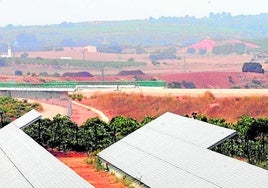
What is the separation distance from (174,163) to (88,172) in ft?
26.9

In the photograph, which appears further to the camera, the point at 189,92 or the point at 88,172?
the point at 189,92

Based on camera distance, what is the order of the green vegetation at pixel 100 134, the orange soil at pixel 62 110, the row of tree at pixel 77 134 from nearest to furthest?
the green vegetation at pixel 100 134
the row of tree at pixel 77 134
the orange soil at pixel 62 110

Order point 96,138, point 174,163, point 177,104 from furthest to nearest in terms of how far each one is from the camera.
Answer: point 177,104
point 96,138
point 174,163

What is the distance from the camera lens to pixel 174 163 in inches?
1088

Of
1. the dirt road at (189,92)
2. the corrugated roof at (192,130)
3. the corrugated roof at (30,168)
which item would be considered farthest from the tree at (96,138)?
the dirt road at (189,92)

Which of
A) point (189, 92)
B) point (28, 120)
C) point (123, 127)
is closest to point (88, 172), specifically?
point (28, 120)

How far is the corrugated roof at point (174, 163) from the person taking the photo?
23.6 m

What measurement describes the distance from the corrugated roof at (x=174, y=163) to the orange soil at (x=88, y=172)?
82 cm

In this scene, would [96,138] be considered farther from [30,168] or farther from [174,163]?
[30,168]

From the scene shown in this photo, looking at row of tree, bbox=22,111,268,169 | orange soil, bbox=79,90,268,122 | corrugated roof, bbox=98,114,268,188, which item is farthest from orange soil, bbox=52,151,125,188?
orange soil, bbox=79,90,268,122

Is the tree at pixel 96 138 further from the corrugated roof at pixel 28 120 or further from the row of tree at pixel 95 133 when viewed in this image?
the corrugated roof at pixel 28 120

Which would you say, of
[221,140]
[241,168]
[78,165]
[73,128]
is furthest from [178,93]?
[241,168]

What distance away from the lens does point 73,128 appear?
147 feet

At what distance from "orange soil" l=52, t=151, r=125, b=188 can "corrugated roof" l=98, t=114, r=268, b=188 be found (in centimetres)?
82
